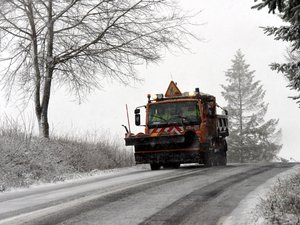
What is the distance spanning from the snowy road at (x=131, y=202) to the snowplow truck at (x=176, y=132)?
4389 mm

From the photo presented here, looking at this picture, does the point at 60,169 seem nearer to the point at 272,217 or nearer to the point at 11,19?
the point at 11,19

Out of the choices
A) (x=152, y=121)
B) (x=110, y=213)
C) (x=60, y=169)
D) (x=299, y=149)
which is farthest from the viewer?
(x=299, y=149)

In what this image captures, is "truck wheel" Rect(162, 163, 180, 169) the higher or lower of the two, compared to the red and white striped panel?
lower

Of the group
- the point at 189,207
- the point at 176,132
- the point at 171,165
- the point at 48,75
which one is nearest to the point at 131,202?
the point at 189,207

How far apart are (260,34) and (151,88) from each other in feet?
139

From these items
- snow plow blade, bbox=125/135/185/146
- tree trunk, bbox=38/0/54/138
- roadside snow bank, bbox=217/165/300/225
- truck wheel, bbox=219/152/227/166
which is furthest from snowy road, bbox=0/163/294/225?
truck wheel, bbox=219/152/227/166

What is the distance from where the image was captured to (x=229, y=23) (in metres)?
130

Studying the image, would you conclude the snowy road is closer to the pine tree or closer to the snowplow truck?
the snowplow truck

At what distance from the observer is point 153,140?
15242 mm

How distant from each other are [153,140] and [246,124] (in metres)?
33.5

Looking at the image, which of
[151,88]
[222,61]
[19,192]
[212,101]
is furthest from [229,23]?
[19,192]

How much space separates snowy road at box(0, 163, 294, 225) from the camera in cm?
612

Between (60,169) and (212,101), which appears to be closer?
(60,169)

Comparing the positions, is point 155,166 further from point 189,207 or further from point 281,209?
point 281,209
